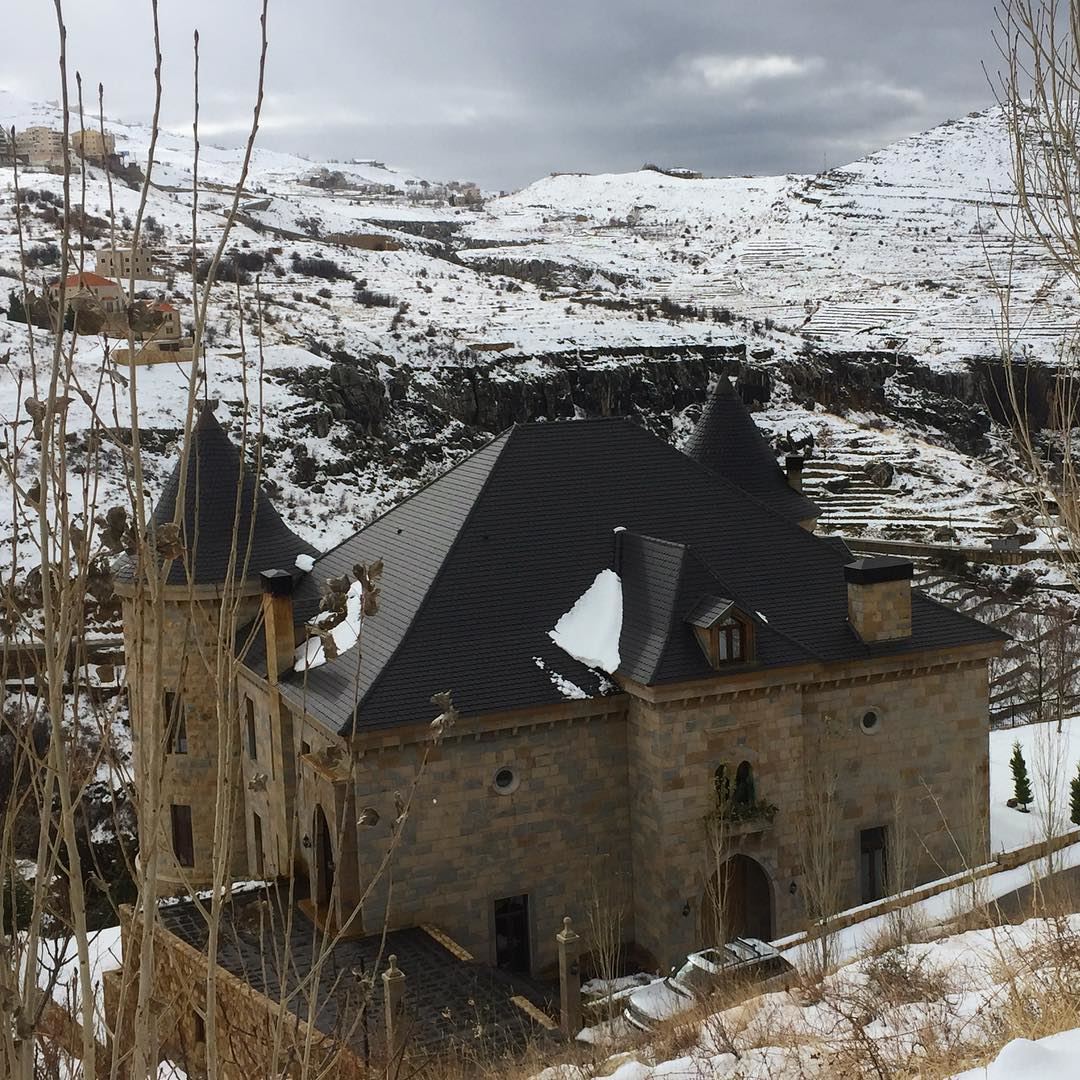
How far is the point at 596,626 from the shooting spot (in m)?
18.2

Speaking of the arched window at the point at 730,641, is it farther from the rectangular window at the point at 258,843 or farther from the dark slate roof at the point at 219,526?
the rectangular window at the point at 258,843

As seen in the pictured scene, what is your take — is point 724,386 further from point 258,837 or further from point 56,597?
point 56,597

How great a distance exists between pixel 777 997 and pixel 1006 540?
53.3 m

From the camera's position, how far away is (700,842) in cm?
1711

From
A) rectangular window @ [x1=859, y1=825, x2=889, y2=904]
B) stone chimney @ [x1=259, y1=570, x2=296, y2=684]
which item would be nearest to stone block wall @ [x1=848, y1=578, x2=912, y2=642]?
rectangular window @ [x1=859, y1=825, x2=889, y2=904]

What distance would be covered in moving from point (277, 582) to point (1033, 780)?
19028 millimetres

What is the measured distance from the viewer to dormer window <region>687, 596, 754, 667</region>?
659 inches

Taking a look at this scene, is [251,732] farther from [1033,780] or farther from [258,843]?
[1033,780]

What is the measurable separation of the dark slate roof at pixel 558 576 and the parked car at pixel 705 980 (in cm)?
392

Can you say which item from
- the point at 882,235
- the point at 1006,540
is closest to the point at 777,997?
the point at 1006,540

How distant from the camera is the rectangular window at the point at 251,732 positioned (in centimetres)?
2053

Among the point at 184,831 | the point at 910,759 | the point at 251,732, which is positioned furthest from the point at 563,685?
the point at 184,831

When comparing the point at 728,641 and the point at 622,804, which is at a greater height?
the point at 728,641

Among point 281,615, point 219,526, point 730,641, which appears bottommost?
point 730,641
